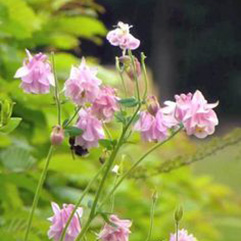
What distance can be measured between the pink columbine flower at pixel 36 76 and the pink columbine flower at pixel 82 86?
0.11ft

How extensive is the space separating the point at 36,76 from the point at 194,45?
1452cm

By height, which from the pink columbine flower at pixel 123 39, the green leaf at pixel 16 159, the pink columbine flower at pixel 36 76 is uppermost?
the green leaf at pixel 16 159

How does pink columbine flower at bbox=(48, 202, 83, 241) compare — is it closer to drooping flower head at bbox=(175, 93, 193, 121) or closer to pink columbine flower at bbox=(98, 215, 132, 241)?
pink columbine flower at bbox=(98, 215, 132, 241)

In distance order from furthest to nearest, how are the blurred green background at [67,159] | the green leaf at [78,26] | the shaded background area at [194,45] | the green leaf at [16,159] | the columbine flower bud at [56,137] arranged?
the shaded background area at [194,45] → the green leaf at [78,26] → the green leaf at [16,159] → the blurred green background at [67,159] → the columbine flower bud at [56,137]

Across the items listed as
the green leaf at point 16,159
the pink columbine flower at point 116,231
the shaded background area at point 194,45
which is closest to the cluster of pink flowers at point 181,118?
the pink columbine flower at point 116,231

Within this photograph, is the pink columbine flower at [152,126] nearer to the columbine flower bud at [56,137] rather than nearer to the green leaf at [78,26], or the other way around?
the columbine flower bud at [56,137]

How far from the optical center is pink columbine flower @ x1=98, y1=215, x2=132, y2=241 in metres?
1.25

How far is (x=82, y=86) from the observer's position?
1.23 metres

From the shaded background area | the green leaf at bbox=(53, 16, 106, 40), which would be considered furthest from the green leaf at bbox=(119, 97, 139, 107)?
the shaded background area

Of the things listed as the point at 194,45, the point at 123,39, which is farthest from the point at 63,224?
the point at 194,45

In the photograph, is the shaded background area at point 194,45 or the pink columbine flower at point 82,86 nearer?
the pink columbine flower at point 82,86

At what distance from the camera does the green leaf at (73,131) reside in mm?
1254

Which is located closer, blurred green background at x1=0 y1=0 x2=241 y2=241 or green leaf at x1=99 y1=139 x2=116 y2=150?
green leaf at x1=99 y1=139 x2=116 y2=150

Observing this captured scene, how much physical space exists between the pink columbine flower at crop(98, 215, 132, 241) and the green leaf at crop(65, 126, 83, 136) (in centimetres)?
11
